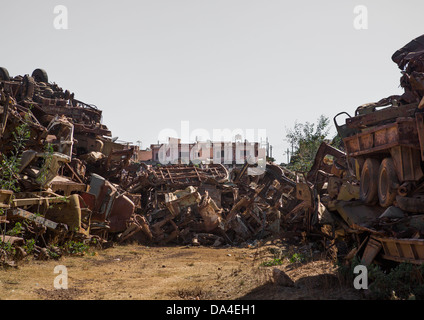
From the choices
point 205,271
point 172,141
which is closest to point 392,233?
point 205,271

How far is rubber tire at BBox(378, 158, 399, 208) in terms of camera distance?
7.53 meters

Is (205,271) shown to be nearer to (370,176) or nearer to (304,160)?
(370,176)

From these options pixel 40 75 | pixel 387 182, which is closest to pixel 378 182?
pixel 387 182

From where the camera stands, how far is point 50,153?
10.5m

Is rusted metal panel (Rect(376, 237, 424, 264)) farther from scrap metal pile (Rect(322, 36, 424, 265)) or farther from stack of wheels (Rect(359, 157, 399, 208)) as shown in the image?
stack of wheels (Rect(359, 157, 399, 208))

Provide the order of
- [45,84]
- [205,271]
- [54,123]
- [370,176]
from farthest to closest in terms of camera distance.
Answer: [45,84], [54,123], [205,271], [370,176]

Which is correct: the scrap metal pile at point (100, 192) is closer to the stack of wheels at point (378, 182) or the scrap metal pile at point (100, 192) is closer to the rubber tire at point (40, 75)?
the rubber tire at point (40, 75)

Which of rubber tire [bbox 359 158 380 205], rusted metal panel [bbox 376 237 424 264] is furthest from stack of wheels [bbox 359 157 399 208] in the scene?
rusted metal panel [bbox 376 237 424 264]

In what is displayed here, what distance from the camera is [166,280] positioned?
27.9 ft

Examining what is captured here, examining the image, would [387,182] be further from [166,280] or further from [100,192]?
[100,192]

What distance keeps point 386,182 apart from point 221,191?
33.3ft

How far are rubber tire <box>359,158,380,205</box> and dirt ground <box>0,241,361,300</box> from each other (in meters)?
1.40

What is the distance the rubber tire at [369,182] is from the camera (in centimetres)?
838
